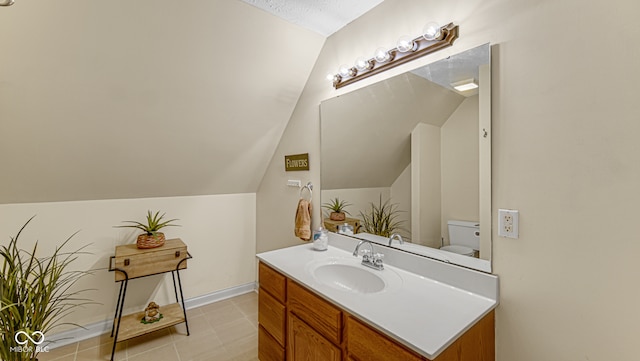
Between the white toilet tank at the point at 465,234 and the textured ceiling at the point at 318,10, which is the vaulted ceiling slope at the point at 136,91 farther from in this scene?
the white toilet tank at the point at 465,234

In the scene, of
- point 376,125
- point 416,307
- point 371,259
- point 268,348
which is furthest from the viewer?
point 376,125

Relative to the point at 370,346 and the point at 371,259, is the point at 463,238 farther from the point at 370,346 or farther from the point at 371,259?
the point at 370,346

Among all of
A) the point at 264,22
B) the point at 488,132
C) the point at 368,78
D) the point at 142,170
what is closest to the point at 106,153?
the point at 142,170

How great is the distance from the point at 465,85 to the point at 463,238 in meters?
0.74

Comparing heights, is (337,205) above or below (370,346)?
above

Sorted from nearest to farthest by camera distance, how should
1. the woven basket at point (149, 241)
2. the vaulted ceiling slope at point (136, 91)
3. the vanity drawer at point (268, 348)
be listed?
the vaulted ceiling slope at point (136, 91), the vanity drawer at point (268, 348), the woven basket at point (149, 241)

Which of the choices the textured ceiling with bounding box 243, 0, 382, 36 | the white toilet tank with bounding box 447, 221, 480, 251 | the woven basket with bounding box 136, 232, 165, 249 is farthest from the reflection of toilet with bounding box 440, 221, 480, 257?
the woven basket with bounding box 136, 232, 165, 249

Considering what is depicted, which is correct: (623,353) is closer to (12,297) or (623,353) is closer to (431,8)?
(431,8)

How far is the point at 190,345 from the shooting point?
219 centimetres

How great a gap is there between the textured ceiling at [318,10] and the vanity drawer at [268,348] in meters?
2.10

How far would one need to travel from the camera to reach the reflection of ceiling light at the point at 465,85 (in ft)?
4.21

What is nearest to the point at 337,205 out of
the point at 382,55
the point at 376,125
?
the point at 376,125

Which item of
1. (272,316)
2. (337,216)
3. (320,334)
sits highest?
(337,216)

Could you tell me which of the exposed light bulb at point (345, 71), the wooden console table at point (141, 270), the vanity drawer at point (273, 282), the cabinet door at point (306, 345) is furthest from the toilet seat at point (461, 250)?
the wooden console table at point (141, 270)
